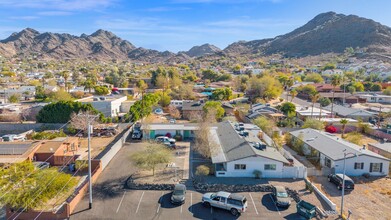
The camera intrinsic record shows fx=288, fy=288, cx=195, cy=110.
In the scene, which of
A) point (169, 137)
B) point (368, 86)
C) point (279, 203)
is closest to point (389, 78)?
point (368, 86)

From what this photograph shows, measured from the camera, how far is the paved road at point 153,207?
66.7ft

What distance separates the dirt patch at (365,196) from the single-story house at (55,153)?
84.5 ft

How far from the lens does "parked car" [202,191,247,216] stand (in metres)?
20.4

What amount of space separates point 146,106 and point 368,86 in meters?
79.4

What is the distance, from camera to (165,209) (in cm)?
2119

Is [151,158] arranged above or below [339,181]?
above

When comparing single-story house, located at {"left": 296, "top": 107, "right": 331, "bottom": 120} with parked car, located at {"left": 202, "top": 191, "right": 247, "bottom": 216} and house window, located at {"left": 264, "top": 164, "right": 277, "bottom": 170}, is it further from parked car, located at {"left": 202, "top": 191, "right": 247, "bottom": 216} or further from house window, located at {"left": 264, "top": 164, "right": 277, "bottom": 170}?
parked car, located at {"left": 202, "top": 191, "right": 247, "bottom": 216}

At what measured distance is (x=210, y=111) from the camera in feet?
159

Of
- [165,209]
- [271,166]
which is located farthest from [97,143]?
[271,166]

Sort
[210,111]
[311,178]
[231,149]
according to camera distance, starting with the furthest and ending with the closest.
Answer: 1. [210,111]
2. [231,149]
3. [311,178]

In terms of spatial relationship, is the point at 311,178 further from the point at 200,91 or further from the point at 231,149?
the point at 200,91

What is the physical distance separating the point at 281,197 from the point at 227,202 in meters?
4.42

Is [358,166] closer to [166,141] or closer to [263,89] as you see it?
[166,141]

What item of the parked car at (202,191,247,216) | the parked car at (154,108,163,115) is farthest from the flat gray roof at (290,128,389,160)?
the parked car at (154,108,163,115)
